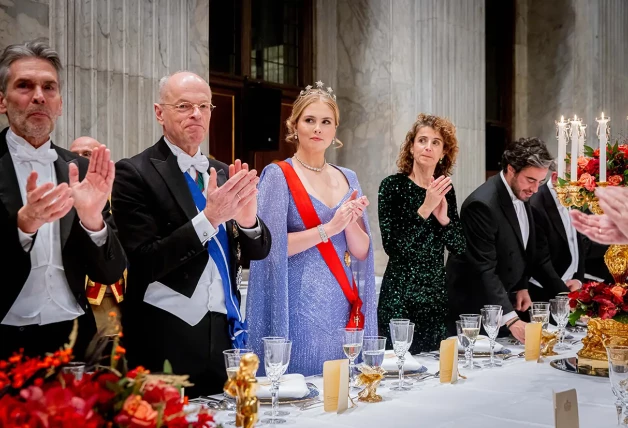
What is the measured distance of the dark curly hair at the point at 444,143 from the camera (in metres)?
3.45

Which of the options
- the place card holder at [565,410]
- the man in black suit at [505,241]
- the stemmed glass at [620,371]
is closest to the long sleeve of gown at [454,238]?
the man in black suit at [505,241]

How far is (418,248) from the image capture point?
332 centimetres

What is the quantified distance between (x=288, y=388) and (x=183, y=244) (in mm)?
543

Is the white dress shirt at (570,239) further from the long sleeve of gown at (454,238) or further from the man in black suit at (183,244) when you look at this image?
the man in black suit at (183,244)

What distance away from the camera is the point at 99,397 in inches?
37.2

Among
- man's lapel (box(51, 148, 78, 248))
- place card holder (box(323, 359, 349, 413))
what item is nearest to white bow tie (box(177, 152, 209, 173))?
man's lapel (box(51, 148, 78, 248))

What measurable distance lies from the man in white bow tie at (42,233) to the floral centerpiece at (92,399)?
37.6 inches

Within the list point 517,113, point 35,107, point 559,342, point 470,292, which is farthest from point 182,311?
point 517,113

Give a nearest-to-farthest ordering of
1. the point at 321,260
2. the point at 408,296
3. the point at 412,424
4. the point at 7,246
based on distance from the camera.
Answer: the point at 412,424 < the point at 7,246 < the point at 321,260 < the point at 408,296

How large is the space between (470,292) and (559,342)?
79cm

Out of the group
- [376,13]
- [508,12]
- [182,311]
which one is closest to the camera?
[182,311]

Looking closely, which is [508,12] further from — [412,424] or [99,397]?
[99,397]

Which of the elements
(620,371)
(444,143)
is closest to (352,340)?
(620,371)

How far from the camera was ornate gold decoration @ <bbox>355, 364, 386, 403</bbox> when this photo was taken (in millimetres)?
1972
